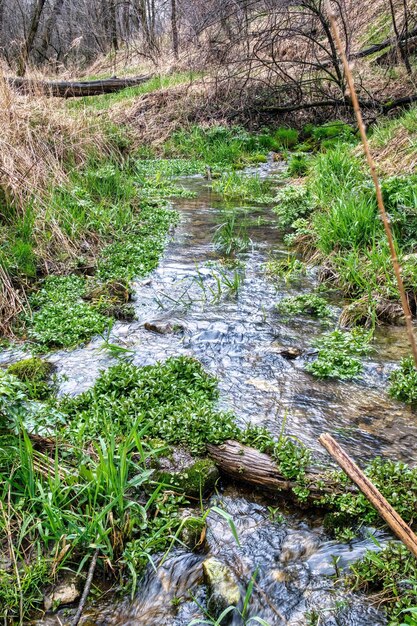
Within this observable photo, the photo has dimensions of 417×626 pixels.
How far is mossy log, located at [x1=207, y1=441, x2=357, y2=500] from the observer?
2.62 metres

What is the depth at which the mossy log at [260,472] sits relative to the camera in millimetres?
2621

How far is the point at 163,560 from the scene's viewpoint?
7.69ft

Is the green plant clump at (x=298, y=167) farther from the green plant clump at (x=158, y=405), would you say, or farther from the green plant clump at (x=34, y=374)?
the green plant clump at (x=34, y=374)

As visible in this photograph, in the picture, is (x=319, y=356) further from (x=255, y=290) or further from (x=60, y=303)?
(x=60, y=303)

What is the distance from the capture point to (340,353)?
153 inches

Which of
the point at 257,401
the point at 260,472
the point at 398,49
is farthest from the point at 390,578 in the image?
the point at 398,49

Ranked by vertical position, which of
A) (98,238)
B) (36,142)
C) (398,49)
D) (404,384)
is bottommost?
(404,384)

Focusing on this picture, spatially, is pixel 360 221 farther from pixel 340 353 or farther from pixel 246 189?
pixel 246 189

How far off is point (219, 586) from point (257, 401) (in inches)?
56.2

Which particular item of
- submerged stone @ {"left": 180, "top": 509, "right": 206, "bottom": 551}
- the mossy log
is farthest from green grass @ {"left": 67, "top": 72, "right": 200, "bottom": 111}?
submerged stone @ {"left": 180, "top": 509, "right": 206, "bottom": 551}

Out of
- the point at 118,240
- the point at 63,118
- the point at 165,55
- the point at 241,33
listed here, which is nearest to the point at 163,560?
the point at 118,240

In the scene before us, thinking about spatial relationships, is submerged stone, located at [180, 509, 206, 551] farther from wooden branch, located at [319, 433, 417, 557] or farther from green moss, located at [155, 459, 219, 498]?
wooden branch, located at [319, 433, 417, 557]

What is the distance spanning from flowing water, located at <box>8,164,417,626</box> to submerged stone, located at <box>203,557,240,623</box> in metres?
0.05

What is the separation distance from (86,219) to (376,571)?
5.24 m
